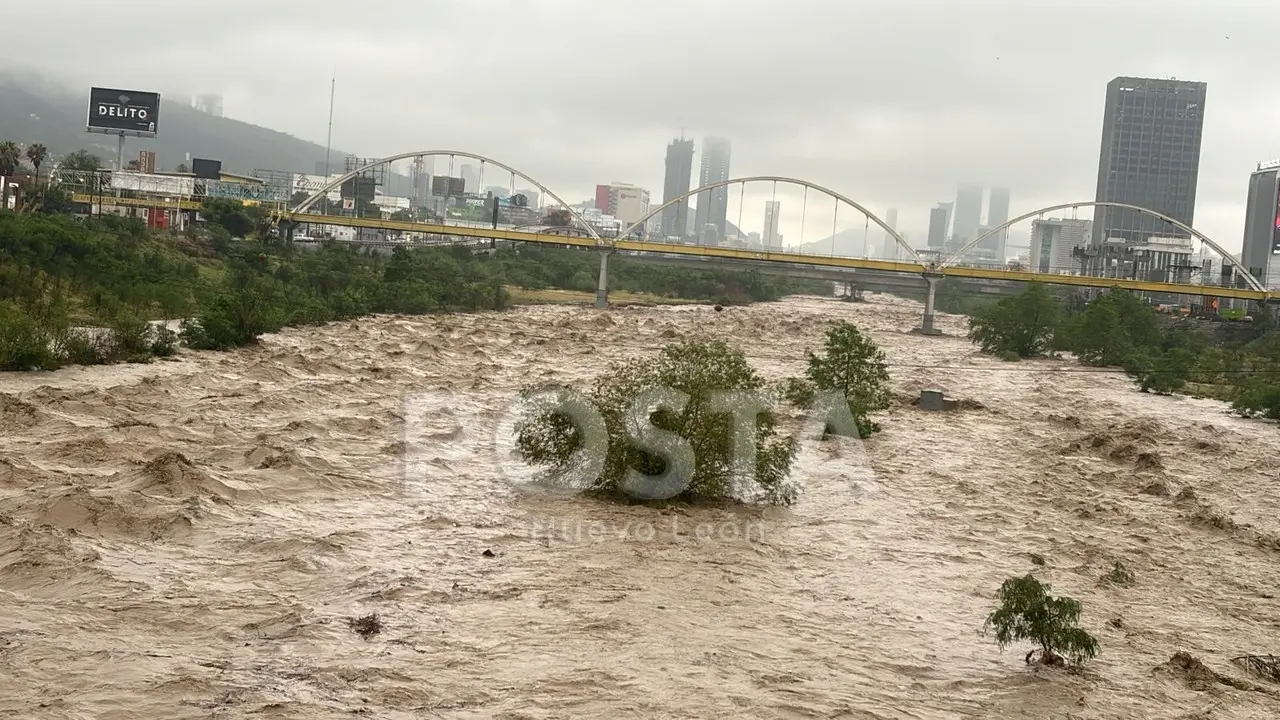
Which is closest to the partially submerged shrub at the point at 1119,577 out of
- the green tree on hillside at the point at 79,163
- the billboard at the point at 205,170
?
the green tree on hillside at the point at 79,163

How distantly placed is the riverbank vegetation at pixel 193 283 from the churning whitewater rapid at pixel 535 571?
3342 millimetres

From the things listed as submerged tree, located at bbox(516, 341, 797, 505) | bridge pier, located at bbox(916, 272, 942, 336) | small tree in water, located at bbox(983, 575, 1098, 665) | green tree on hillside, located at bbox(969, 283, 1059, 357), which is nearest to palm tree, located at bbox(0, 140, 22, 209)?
green tree on hillside, located at bbox(969, 283, 1059, 357)

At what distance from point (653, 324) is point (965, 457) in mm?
55610

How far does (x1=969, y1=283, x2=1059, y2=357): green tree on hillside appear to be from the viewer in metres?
78.8

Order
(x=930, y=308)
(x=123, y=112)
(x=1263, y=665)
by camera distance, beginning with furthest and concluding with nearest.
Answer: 1. (x=123, y=112)
2. (x=930, y=308)
3. (x=1263, y=665)

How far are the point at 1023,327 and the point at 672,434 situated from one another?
5961 centimetres

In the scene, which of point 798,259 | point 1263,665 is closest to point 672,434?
point 1263,665

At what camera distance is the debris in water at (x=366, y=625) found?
15773 mm

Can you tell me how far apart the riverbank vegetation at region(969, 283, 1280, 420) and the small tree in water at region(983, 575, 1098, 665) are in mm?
46844

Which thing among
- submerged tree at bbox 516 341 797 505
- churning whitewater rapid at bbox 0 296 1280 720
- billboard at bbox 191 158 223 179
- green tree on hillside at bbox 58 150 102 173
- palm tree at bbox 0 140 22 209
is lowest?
churning whitewater rapid at bbox 0 296 1280 720

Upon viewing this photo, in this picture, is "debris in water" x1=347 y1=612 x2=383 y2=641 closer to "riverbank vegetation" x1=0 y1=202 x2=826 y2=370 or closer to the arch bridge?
"riverbank vegetation" x1=0 y1=202 x2=826 y2=370

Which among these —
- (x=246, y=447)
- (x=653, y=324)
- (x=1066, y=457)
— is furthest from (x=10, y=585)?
(x=653, y=324)

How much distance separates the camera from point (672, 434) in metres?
24.2

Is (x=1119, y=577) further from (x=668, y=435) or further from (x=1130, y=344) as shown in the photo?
(x=1130, y=344)
